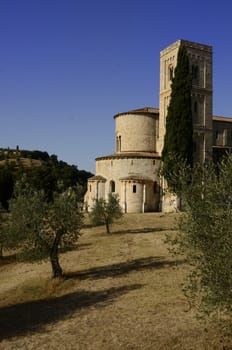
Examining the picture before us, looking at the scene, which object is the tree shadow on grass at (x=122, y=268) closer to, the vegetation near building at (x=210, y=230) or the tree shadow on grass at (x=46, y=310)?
the tree shadow on grass at (x=46, y=310)

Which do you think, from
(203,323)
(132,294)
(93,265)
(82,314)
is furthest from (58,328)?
(93,265)

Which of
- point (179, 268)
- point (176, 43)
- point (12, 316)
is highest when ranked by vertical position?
point (176, 43)

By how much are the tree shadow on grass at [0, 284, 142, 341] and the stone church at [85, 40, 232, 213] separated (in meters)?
24.7

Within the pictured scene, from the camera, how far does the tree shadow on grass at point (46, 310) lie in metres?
13.7

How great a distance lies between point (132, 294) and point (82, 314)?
247cm

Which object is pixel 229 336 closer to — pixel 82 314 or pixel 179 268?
pixel 82 314

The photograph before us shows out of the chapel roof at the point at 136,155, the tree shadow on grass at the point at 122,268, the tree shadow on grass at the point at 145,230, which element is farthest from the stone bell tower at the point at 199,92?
the tree shadow on grass at the point at 122,268

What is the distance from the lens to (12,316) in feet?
49.3

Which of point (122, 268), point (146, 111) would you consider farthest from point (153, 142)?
point (122, 268)

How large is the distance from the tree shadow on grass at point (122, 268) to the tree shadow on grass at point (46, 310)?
2426mm

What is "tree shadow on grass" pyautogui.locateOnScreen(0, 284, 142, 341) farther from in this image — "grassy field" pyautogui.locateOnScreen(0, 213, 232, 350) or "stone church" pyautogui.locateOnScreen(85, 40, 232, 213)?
"stone church" pyautogui.locateOnScreen(85, 40, 232, 213)

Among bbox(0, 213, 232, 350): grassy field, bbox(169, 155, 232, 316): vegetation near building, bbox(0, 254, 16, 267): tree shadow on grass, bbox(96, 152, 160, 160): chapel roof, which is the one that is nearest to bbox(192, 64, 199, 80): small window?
bbox(96, 152, 160, 160): chapel roof

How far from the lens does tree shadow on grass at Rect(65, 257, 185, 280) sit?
19469mm

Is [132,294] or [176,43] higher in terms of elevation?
[176,43]
